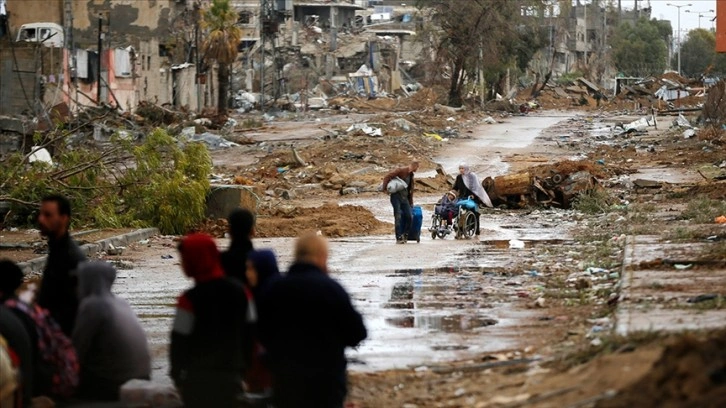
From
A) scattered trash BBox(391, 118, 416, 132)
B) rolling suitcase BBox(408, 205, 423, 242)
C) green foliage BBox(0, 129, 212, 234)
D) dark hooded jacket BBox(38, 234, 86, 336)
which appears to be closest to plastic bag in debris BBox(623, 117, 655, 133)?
scattered trash BBox(391, 118, 416, 132)

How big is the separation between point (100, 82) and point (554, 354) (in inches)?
1986

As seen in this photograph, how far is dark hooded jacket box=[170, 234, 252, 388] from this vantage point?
8047mm

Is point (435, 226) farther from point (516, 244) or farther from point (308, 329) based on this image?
point (308, 329)

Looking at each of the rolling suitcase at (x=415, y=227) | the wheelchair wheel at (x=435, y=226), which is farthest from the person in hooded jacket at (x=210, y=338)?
the wheelchair wheel at (x=435, y=226)

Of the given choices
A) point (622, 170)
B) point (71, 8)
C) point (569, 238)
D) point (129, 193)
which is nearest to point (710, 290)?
point (569, 238)

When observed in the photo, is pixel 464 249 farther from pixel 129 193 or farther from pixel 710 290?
pixel 710 290

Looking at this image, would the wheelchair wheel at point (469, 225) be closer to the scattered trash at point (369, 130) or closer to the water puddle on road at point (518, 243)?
the water puddle on road at point (518, 243)

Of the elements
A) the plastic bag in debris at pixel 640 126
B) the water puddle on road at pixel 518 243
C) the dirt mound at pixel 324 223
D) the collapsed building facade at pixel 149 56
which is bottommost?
the dirt mound at pixel 324 223

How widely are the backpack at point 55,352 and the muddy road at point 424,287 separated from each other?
2051 millimetres

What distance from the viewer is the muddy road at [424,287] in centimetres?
1211

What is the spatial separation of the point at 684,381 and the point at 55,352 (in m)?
4.09

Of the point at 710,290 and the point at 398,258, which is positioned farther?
the point at 398,258

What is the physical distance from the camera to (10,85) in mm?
52062

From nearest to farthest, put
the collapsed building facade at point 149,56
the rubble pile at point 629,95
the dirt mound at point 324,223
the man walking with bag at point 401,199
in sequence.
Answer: the man walking with bag at point 401,199 < the dirt mound at point 324,223 < the collapsed building facade at point 149,56 < the rubble pile at point 629,95
